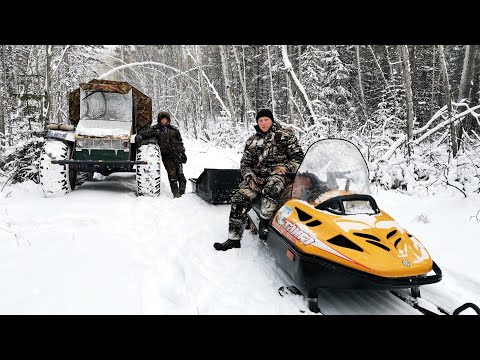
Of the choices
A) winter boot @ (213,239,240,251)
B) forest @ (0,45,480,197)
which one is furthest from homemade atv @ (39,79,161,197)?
winter boot @ (213,239,240,251)

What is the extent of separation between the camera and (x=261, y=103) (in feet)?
93.8

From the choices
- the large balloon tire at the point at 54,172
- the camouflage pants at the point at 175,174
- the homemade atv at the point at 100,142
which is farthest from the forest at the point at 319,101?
the camouflage pants at the point at 175,174

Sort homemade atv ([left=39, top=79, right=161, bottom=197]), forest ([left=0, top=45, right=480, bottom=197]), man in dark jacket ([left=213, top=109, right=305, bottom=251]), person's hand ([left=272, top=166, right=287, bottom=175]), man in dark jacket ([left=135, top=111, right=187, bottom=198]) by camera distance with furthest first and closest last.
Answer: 1. man in dark jacket ([left=135, top=111, right=187, bottom=198])
2. forest ([left=0, top=45, right=480, bottom=197])
3. homemade atv ([left=39, top=79, right=161, bottom=197])
4. man in dark jacket ([left=213, top=109, right=305, bottom=251])
5. person's hand ([left=272, top=166, right=287, bottom=175])

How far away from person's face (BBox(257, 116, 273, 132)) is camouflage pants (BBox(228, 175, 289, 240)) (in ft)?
2.55

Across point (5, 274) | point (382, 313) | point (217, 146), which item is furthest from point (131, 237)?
point (217, 146)

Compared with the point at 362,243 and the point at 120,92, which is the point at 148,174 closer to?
the point at 120,92

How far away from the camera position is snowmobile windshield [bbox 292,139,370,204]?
11.3ft

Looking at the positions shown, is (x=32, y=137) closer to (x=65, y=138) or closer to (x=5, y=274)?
(x=65, y=138)

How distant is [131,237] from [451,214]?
4629 millimetres

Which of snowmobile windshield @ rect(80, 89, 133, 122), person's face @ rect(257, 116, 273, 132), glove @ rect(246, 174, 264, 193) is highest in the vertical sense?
snowmobile windshield @ rect(80, 89, 133, 122)

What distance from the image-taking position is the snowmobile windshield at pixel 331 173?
3434mm

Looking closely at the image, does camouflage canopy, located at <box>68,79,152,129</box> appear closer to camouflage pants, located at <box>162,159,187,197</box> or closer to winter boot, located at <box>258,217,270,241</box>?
camouflage pants, located at <box>162,159,187,197</box>

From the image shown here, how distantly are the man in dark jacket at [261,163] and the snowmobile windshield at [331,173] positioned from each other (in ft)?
1.90
